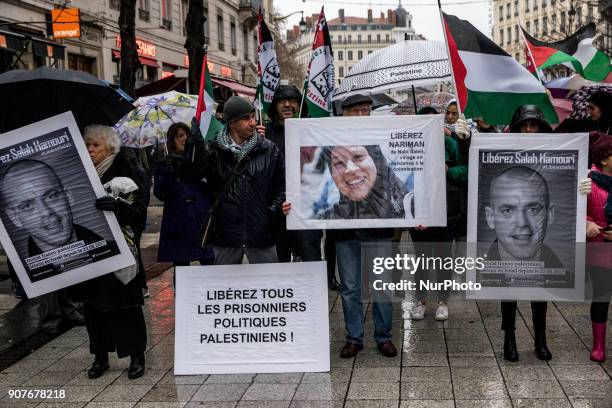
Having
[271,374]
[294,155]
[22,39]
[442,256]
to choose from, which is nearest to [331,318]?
[442,256]

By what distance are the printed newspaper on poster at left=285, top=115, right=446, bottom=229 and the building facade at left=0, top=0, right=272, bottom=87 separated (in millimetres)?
8331

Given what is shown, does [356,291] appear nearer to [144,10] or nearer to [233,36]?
[144,10]

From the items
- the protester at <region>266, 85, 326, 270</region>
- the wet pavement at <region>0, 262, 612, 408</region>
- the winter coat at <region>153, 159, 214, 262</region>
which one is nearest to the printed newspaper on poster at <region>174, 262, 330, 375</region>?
the wet pavement at <region>0, 262, 612, 408</region>

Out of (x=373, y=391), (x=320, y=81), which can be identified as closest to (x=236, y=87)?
(x=320, y=81)

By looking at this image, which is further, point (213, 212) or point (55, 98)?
point (55, 98)

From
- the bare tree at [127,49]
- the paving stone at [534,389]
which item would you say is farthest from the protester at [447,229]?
→ the bare tree at [127,49]

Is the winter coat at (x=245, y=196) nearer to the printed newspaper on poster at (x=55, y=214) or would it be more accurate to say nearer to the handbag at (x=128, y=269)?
the handbag at (x=128, y=269)

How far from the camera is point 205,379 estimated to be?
202 inches

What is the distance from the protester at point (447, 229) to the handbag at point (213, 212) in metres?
1.60

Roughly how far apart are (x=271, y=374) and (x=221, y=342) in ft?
1.43

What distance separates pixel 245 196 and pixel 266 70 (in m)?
2.58

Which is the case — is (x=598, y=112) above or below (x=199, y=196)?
above

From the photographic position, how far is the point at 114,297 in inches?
205

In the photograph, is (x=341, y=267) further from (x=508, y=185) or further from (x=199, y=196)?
(x=199, y=196)
